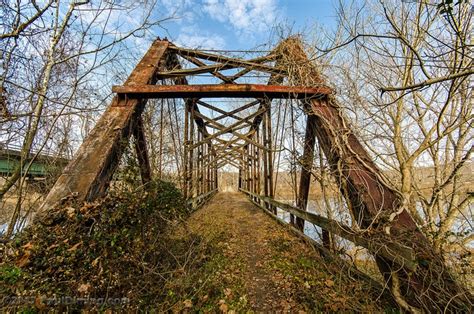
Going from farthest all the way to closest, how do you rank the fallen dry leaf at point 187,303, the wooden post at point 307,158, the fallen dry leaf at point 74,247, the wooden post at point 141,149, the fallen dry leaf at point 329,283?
the wooden post at point 141,149, the wooden post at point 307,158, the fallen dry leaf at point 329,283, the fallen dry leaf at point 187,303, the fallen dry leaf at point 74,247

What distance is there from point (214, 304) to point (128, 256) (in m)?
0.98

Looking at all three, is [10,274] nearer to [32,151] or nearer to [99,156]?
[99,156]

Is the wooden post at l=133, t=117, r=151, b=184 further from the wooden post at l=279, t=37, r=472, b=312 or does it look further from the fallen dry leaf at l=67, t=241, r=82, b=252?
the wooden post at l=279, t=37, r=472, b=312

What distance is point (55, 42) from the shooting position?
3.94 m

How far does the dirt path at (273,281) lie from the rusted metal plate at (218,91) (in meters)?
1.93

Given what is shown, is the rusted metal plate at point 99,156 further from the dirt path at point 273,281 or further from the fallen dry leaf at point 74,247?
the dirt path at point 273,281

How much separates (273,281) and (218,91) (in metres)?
2.64

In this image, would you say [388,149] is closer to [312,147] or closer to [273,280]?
[312,147]

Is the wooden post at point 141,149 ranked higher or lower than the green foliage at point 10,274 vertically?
higher

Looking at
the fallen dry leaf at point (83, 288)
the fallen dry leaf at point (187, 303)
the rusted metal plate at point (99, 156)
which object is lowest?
the fallen dry leaf at point (187, 303)

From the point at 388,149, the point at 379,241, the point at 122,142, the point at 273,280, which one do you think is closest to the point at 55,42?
the point at 122,142

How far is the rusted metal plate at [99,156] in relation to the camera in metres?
2.15

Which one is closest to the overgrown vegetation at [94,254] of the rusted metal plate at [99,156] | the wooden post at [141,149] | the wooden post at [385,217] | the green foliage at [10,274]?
the green foliage at [10,274]

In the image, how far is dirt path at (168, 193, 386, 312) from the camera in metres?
2.23
